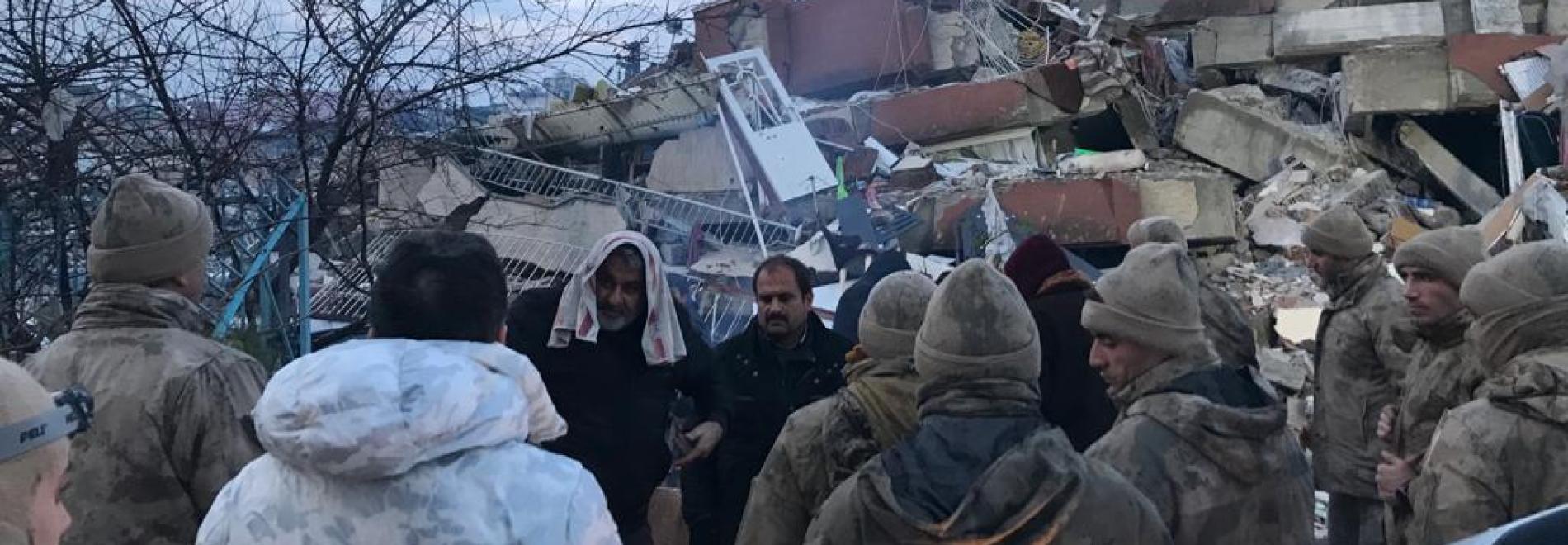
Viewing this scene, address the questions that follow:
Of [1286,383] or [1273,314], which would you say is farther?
[1273,314]

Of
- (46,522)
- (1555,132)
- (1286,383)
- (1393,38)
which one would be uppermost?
(46,522)

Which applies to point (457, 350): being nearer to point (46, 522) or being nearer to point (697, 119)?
point (46, 522)

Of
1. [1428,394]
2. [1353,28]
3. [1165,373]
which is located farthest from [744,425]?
[1353,28]

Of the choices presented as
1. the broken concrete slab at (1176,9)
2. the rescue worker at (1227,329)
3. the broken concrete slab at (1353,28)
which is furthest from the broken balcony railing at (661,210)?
the broken concrete slab at (1176,9)

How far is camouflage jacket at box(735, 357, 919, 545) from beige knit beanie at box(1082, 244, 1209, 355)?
0.45 meters

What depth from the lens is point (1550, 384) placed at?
101 inches

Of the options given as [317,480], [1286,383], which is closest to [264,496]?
[317,480]

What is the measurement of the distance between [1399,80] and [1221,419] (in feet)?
40.0

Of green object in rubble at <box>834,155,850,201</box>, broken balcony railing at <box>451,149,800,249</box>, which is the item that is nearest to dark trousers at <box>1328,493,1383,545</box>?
broken balcony railing at <box>451,149,800,249</box>

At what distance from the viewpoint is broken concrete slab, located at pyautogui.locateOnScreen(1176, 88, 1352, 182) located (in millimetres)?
13383

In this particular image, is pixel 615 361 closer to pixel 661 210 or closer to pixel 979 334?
pixel 979 334

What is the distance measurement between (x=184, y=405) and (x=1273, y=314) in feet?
30.3

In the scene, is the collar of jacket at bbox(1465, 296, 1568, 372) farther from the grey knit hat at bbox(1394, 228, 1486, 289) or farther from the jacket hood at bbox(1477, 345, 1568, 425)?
the grey knit hat at bbox(1394, 228, 1486, 289)

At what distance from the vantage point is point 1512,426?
8.49 feet
